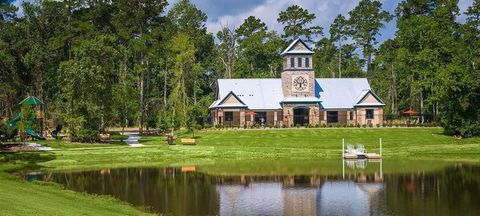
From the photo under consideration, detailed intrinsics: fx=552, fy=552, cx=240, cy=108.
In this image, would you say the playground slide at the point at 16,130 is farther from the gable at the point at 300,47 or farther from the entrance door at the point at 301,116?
the gable at the point at 300,47

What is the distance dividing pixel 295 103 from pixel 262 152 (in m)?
27.4

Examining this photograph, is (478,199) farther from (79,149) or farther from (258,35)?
(258,35)

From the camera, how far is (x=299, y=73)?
8531 centimetres

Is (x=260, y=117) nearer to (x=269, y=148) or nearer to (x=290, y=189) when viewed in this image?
(x=269, y=148)

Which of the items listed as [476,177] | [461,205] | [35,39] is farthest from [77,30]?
[461,205]

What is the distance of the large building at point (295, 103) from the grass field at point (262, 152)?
837 cm

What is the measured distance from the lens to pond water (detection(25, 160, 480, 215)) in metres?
27.0

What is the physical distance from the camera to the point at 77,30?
80312 millimetres

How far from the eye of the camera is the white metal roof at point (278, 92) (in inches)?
3342

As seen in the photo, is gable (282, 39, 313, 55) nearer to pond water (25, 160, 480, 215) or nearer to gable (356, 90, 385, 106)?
gable (356, 90, 385, 106)

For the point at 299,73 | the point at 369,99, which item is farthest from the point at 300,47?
the point at 369,99

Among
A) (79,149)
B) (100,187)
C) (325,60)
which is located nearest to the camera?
(100,187)

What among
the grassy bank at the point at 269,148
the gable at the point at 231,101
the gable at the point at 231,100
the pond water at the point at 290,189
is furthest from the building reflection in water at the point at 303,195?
the gable at the point at 231,100

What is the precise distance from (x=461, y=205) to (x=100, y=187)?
69.4 ft
